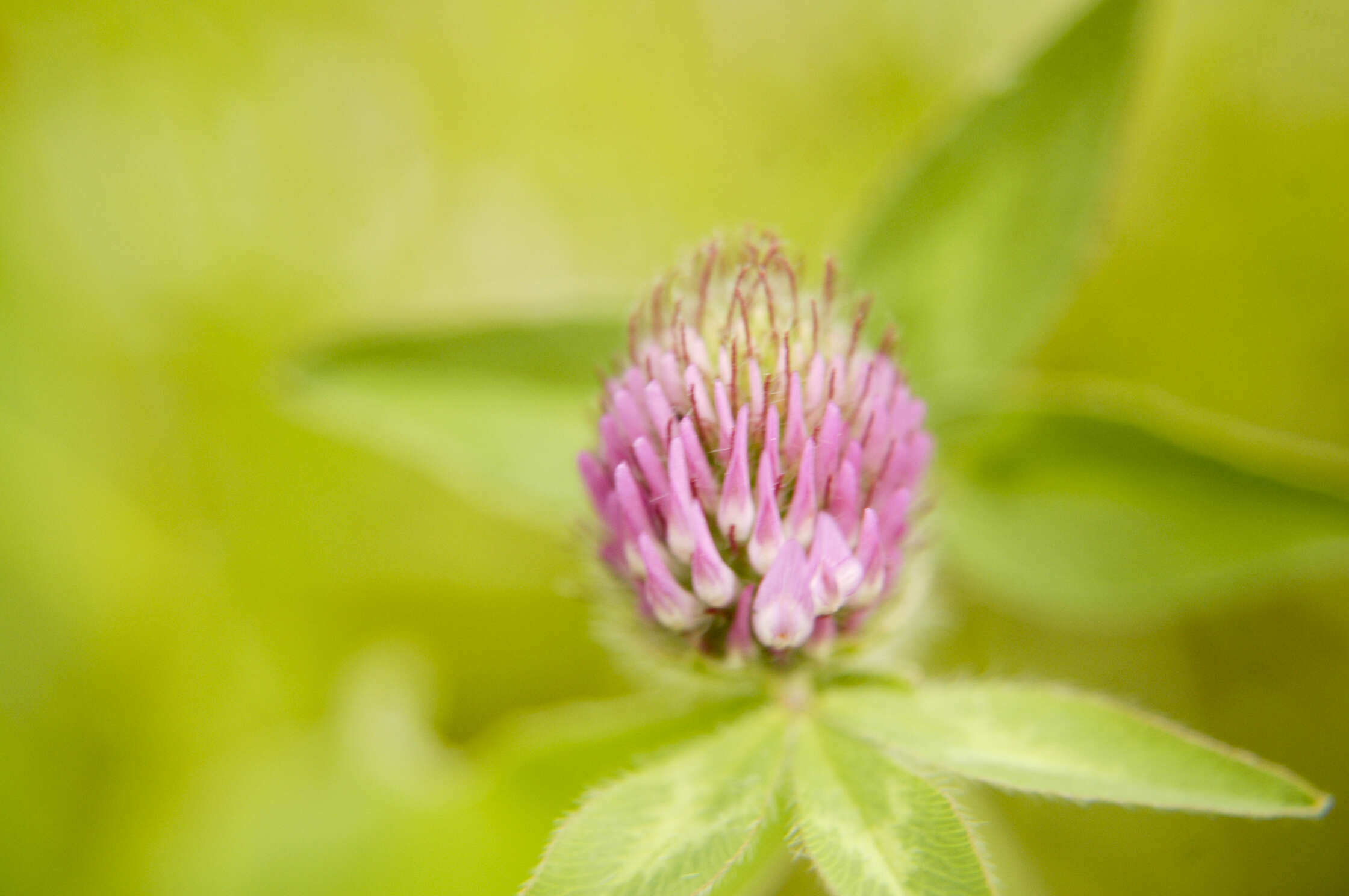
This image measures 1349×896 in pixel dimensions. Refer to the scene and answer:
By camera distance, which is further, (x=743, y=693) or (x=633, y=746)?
(x=633, y=746)

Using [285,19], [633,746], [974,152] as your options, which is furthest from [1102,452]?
[285,19]

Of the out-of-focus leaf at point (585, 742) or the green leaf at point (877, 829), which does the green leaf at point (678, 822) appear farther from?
the out-of-focus leaf at point (585, 742)

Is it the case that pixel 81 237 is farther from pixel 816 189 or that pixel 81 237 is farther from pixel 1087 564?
pixel 1087 564

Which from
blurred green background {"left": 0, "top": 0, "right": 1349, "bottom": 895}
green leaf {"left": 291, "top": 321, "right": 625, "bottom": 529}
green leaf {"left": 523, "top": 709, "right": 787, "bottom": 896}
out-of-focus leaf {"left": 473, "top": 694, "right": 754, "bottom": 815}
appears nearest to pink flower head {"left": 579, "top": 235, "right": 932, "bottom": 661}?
green leaf {"left": 523, "top": 709, "right": 787, "bottom": 896}

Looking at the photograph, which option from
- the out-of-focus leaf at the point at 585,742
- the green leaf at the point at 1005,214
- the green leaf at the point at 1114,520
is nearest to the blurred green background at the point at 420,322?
the out-of-focus leaf at the point at 585,742

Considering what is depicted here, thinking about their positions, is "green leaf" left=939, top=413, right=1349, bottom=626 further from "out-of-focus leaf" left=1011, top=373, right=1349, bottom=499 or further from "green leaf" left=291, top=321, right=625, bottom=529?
"green leaf" left=291, top=321, right=625, bottom=529
